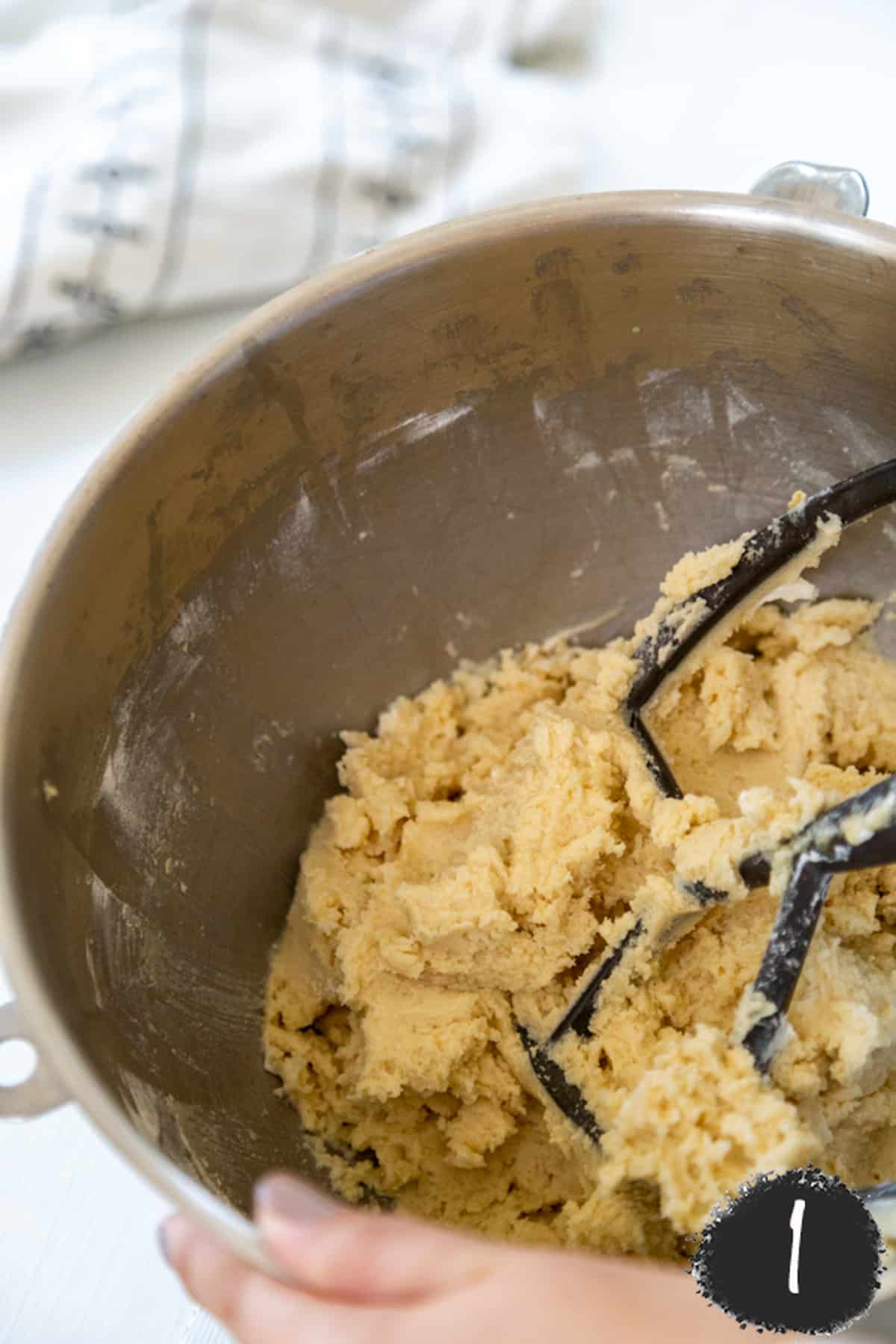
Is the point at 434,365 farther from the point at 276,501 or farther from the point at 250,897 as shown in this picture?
the point at 250,897

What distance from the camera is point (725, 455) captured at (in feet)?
2.85

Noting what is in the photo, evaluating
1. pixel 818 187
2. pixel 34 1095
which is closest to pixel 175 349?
pixel 818 187

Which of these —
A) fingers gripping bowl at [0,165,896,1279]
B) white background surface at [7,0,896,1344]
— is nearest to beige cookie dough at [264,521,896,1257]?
fingers gripping bowl at [0,165,896,1279]

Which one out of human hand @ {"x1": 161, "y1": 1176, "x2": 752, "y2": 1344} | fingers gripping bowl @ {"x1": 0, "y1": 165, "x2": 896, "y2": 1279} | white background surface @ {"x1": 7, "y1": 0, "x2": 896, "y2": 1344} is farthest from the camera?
white background surface @ {"x1": 7, "y1": 0, "x2": 896, "y2": 1344}

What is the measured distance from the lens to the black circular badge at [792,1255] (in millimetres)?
466

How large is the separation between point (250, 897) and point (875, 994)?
43 cm

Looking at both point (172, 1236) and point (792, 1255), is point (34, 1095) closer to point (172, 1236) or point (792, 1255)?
point (172, 1236)

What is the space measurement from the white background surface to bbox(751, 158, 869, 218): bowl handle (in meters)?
0.36

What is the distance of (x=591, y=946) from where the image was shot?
77 centimetres

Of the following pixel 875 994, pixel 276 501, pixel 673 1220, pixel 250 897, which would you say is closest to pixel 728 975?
pixel 875 994

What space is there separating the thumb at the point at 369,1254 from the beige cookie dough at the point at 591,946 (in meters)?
0.19

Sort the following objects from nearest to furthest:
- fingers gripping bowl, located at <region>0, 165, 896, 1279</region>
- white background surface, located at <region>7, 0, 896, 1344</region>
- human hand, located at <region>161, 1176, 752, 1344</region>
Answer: human hand, located at <region>161, 1176, 752, 1344</region>
fingers gripping bowl, located at <region>0, 165, 896, 1279</region>
white background surface, located at <region>7, 0, 896, 1344</region>

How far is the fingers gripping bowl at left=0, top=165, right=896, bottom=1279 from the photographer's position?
0.66m

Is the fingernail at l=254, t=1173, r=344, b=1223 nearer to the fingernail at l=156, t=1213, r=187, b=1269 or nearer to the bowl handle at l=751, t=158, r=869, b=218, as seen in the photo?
the fingernail at l=156, t=1213, r=187, b=1269
